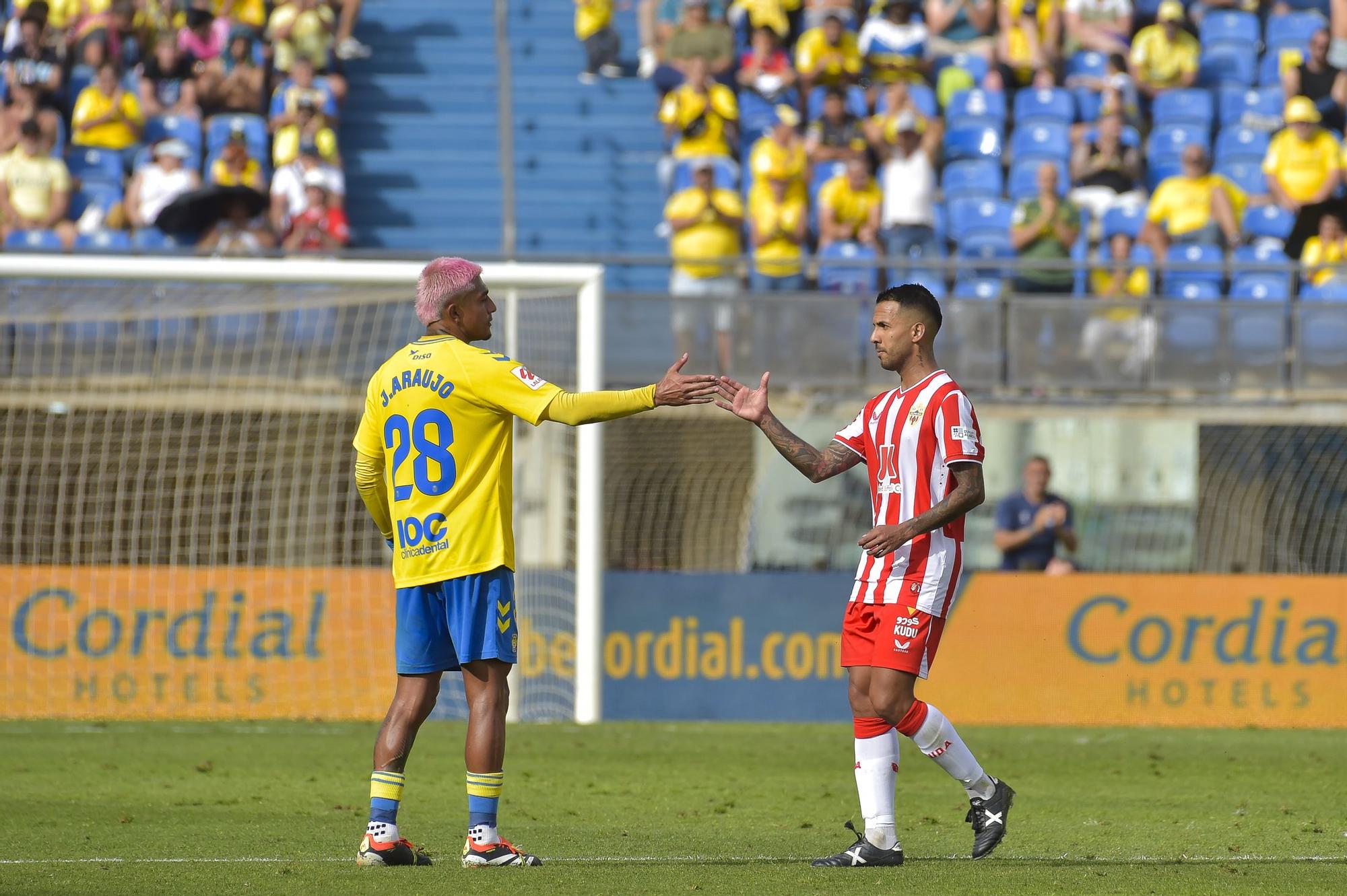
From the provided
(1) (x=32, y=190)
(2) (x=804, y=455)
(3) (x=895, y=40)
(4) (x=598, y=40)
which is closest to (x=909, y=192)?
(3) (x=895, y=40)

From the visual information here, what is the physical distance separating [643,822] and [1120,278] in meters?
9.67

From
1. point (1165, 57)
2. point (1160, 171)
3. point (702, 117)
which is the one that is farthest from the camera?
point (1165, 57)

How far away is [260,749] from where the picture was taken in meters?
10.6

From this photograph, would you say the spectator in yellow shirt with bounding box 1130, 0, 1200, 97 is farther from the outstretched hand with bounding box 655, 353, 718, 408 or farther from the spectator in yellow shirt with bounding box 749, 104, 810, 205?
the outstretched hand with bounding box 655, 353, 718, 408

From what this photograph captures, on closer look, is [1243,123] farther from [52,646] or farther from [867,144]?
[52,646]

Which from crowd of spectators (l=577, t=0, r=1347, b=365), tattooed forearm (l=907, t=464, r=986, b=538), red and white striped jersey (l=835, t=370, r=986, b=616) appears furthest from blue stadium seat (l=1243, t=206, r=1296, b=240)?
tattooed forearm (l=907, t=464, r=986, b=538)

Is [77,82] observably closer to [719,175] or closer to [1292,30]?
[719,175]

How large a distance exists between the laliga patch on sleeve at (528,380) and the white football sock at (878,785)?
1.64 meters

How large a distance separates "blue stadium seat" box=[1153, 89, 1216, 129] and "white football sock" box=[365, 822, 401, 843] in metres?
14.8

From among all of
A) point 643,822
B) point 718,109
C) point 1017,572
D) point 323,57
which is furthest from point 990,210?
point 643,822

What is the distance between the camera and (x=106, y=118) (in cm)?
1794

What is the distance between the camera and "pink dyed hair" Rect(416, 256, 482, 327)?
6246 mm

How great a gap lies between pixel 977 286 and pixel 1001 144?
3.32m

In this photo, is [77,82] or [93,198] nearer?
[93,198]
